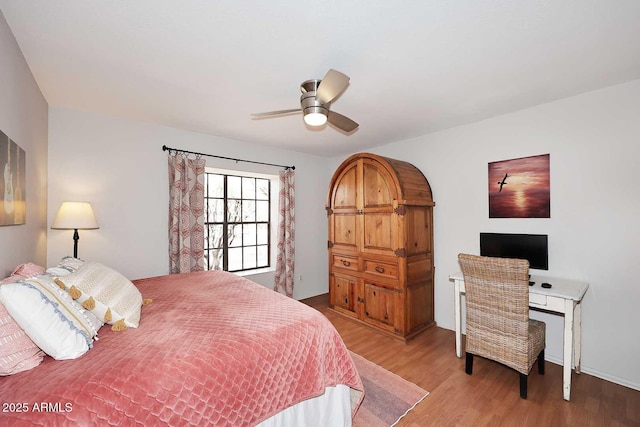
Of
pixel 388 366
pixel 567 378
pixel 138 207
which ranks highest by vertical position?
pixel 138 207

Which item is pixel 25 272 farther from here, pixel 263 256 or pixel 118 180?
pixel 263 256

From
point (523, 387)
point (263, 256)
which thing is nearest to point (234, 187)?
point (263, 256)

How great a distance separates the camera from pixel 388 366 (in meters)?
2.56

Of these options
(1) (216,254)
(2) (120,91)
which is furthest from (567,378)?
(2) (120,91)

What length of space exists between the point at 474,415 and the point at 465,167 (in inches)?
97.3

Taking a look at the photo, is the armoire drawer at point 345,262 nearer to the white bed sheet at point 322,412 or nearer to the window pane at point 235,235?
the window pane at point 235,235

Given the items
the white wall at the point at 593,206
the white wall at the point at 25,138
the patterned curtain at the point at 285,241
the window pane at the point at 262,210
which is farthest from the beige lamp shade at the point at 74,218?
the white wall at the point at 593,206

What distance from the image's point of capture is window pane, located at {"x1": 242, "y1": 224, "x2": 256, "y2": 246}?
425 cm

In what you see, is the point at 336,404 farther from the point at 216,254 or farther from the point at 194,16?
the point at 216,254

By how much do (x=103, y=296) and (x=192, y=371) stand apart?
2.61 ft

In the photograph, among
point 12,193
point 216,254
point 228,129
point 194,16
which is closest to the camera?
point 194,16

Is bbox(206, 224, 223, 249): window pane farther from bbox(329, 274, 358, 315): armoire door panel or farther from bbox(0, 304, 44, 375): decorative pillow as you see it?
bbox(0, 304, 44, 375): decorative pillow

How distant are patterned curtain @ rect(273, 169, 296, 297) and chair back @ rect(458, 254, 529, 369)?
2544 mm

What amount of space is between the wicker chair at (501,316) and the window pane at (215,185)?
3.28 meters
